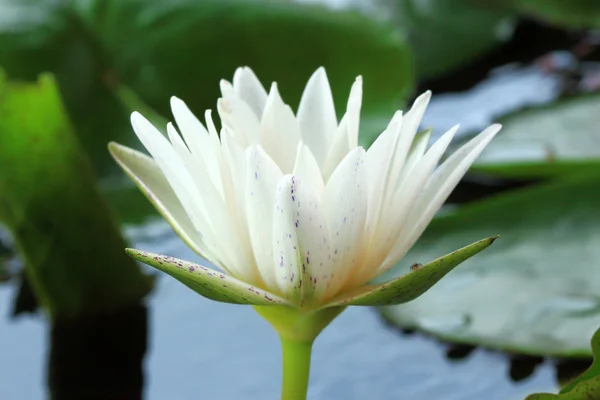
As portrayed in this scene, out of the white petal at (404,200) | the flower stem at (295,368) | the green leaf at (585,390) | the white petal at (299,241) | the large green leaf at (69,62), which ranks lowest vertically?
the green leaf at (585,390)

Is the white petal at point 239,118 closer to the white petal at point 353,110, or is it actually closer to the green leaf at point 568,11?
the white petal at point 353,110

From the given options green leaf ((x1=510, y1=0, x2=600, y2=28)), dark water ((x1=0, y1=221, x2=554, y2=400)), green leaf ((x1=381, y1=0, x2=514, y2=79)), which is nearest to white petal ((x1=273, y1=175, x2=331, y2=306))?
dark water ((x1=0, y1=221, x2=554, y2=400))

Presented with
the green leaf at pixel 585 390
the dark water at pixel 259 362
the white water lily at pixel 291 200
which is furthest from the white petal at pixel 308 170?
the dark water at pixel 259 362

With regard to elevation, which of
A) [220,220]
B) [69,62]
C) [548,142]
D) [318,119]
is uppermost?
[69,62]

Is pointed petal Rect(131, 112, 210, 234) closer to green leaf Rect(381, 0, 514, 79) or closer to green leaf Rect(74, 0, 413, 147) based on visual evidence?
green leaf Rect(74, 0, 413, 147)

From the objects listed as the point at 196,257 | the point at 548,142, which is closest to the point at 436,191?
the point at 196,257

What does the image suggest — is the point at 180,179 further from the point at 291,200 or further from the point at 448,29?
the point at 448,29
